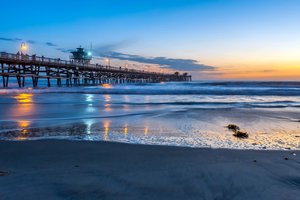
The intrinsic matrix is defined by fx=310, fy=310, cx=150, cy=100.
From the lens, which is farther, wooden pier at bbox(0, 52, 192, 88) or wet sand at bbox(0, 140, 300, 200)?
wooden pier at bbox(0, 52, 192, 88)

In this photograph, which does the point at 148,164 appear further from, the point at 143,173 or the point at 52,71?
the point at 52,71

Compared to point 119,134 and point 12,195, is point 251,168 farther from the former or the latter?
point 119,134

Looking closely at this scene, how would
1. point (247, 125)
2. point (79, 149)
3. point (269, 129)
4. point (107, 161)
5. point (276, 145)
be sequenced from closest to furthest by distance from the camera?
point (107, 161), point (79, 149), point (276, 145), point (269, 129), point (247, 125)

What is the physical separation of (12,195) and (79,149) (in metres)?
2.09

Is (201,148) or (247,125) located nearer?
(201,148)

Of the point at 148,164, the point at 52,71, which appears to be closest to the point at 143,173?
the point at 148,164

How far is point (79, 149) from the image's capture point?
4891 mm

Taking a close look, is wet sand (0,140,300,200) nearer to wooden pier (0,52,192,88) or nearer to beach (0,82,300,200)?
beach (0,82,300,200)

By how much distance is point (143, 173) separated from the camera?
3.58 m

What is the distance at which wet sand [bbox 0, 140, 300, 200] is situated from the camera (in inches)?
116

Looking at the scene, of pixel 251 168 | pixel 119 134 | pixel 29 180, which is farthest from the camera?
pixel 119 134

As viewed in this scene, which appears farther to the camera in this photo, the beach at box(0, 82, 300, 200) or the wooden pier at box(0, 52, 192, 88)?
the wooden pier at box(0, 52, 192, 88)

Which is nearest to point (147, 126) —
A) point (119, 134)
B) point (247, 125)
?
point (119, 134)

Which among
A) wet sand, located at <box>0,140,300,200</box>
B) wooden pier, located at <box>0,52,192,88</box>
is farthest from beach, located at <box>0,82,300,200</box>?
wooden pier, located at <box>0,52,192,88</box>
